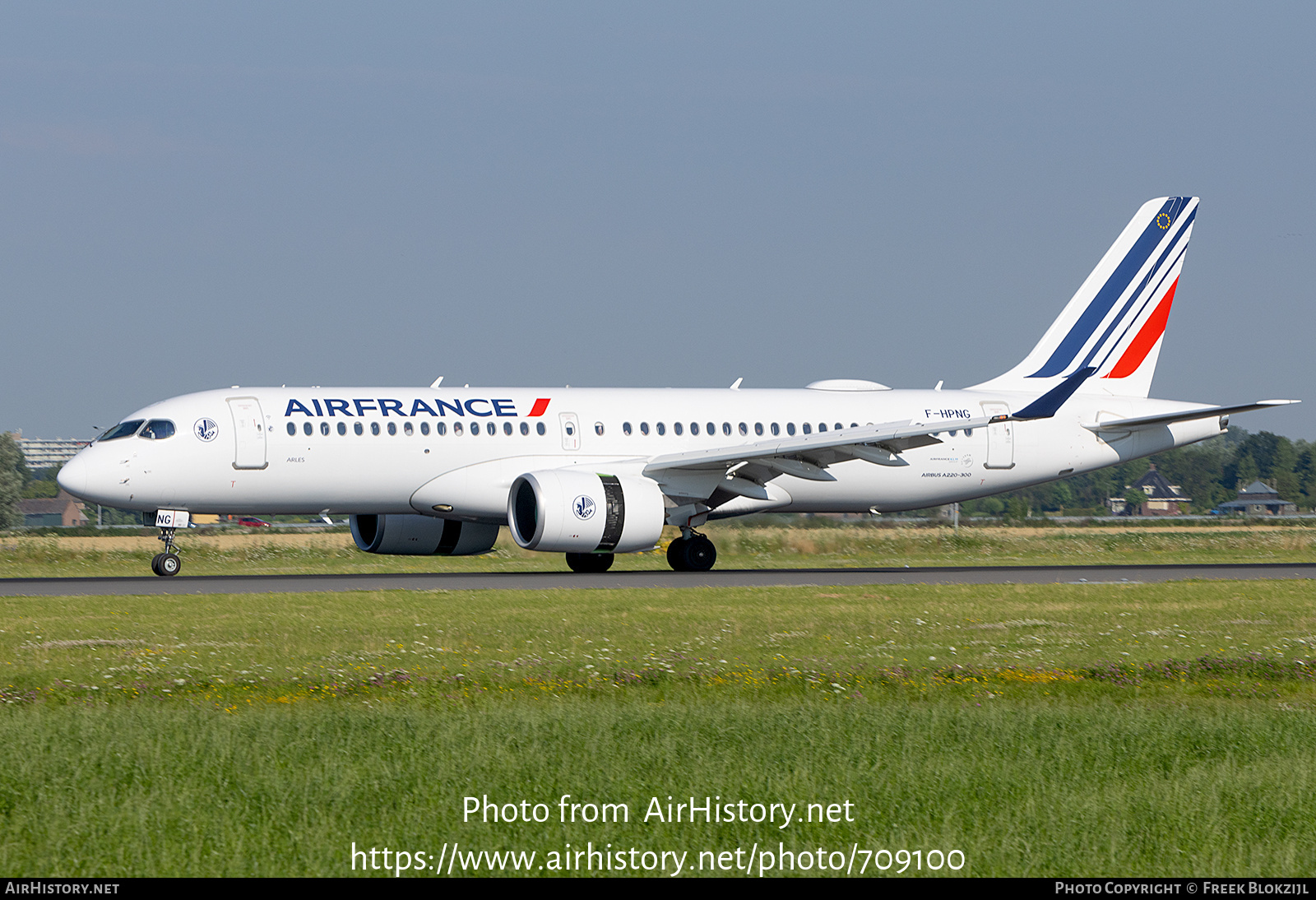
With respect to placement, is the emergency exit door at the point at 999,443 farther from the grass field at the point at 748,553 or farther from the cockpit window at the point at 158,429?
the cockpit window at the point at 158,429

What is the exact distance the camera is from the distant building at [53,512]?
135625mm

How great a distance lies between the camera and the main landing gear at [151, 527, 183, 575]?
91.0 ft

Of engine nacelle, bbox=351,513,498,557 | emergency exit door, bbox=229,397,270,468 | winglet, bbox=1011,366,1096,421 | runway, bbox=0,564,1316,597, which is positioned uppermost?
winglet, bbox=1011,366,1096,421

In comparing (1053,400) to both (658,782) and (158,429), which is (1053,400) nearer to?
(158,429)

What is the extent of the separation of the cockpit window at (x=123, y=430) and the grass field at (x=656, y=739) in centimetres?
1047

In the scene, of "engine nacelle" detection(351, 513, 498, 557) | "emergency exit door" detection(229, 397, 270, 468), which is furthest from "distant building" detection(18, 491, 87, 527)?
"emergency exit door" detection(229, 397, 270, 468)

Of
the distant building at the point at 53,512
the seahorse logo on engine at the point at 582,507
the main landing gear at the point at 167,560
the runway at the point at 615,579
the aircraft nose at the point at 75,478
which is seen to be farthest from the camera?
the distant building at the point at 53,512

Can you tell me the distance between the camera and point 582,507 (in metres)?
27.2

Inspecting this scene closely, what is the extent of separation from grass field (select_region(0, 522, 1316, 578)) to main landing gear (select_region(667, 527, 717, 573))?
90.8 inches

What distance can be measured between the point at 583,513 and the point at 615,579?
137 centimetres

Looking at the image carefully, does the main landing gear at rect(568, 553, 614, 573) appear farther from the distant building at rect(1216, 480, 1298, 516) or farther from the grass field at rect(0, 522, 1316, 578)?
the distant building at rect(1216, 480, 1298, 516)

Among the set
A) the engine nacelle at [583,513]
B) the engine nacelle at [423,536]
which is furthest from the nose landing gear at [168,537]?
the engine nacelle at [583,513]
